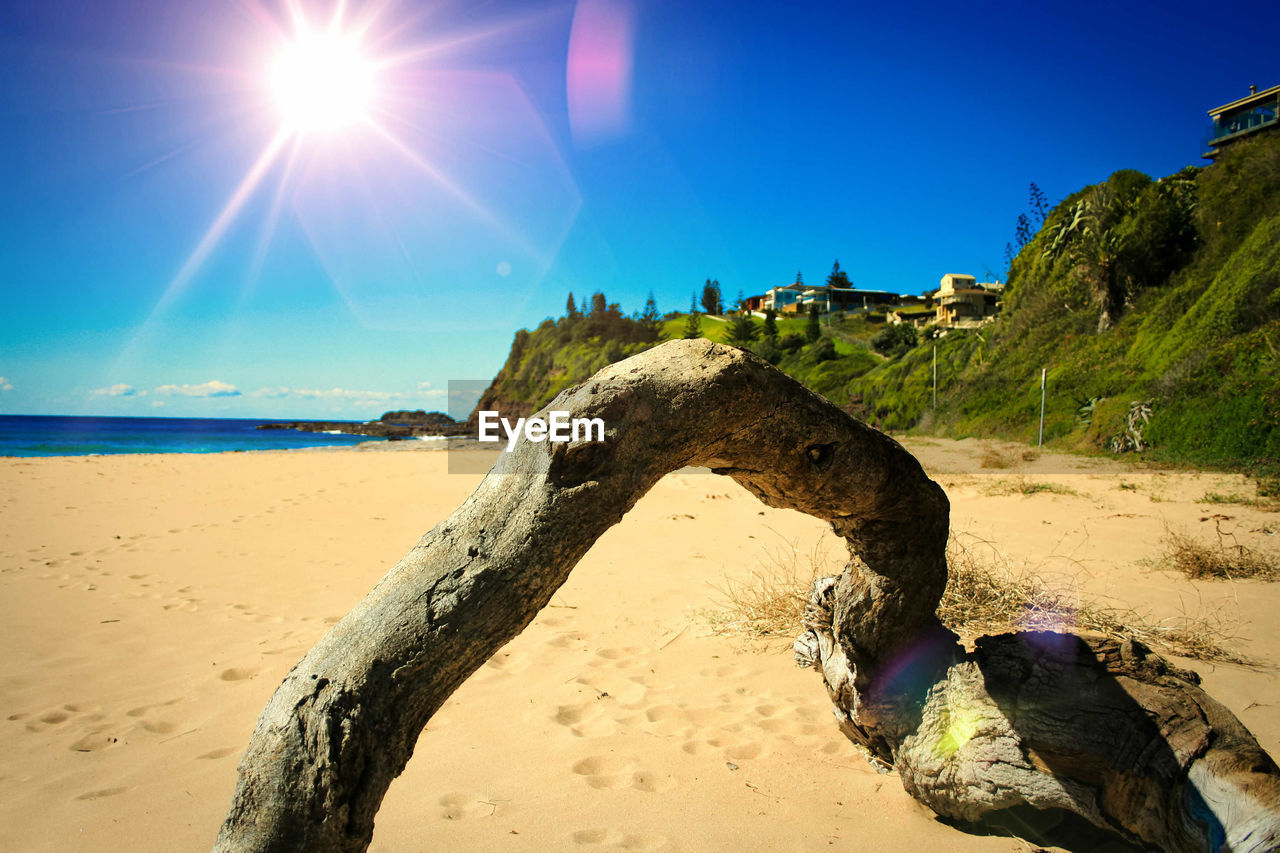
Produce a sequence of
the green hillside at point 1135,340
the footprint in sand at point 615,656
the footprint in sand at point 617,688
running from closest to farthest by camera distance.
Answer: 1. the footprint in sand at point 617,688
2. the footprint in sand at point 615,656
3. the green hillside at point 1135,340

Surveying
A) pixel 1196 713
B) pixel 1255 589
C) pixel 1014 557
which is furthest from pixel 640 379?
pixel 1255 589

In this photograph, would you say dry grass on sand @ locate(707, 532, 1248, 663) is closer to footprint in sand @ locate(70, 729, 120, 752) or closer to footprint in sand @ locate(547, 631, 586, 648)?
footprint in sand @ locate(547, 631, 586, 648)

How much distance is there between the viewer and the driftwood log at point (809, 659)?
4.84ft

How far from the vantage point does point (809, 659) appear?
3244 millimetres

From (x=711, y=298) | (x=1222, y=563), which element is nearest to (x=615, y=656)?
(x=1222, y=563)

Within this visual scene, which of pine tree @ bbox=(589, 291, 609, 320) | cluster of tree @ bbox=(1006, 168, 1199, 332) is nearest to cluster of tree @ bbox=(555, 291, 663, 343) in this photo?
pine tree @ bbox=(589, 291, 609, 320)

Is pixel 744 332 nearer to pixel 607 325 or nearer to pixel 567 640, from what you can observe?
pixel 607 325

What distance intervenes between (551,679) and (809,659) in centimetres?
172

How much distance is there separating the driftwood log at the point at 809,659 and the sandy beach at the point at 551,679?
0.45 metres

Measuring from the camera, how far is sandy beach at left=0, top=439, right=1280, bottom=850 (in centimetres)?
264

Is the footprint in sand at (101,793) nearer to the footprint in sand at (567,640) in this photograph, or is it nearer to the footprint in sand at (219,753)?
the footprint in sand at (219,753)

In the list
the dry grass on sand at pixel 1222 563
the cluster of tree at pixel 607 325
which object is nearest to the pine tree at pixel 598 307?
the cluster of tree at pixel 607 325

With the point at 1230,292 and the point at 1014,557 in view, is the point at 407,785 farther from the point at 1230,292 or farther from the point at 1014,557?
the point at 1230,292

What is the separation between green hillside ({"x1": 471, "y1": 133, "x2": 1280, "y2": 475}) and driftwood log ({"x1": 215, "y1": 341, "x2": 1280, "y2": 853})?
11249 millimetres
